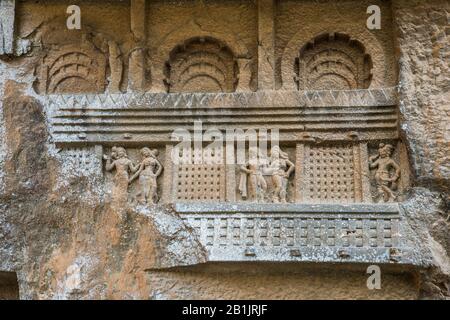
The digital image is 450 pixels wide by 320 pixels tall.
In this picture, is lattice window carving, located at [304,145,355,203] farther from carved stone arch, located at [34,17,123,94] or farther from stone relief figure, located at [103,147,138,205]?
carved stone arch, located at [34,17,123,94]

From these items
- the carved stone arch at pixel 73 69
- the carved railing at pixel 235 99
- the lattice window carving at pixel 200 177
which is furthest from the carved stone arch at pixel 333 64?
the carved stone arch at pixel 73 69

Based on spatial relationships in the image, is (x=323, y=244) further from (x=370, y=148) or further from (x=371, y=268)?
(x=370, y=148)

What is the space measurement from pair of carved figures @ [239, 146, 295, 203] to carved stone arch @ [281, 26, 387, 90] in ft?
1.93

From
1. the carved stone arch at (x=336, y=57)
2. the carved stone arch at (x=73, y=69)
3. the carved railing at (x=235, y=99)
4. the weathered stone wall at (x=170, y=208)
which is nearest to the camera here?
the weathered stone wall at (x=170, y=208)

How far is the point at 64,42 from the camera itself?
273 inches

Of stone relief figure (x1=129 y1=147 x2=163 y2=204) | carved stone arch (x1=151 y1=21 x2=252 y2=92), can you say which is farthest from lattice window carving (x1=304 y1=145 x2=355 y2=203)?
stone relief figure (x1=129 y1=147 x2=163 y2=204)

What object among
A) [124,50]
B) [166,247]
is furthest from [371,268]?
[124,50]

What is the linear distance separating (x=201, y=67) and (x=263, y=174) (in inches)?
42.9

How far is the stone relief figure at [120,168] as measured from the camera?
6490 mm

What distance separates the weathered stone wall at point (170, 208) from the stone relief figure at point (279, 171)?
556 mm

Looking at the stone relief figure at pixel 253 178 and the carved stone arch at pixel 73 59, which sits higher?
the carved stone arch at pixel 73 59

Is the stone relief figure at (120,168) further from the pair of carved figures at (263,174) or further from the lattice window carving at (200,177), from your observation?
the pair of carved figures at (263,174)

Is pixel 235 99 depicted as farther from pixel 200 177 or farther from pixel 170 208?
pixel 170 208

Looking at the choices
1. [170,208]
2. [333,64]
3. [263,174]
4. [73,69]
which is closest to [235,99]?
[263,174]
